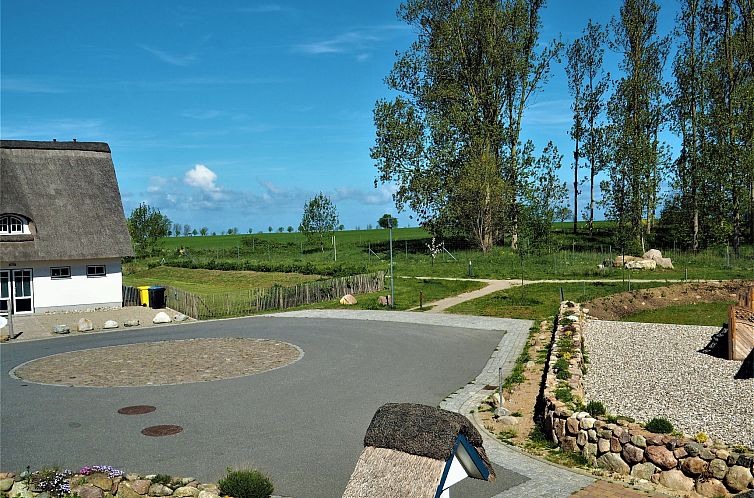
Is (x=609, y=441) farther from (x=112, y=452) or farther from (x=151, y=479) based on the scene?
(x=112, y=452)

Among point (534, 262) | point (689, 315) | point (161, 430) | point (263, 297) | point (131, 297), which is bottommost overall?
point (161, 430)

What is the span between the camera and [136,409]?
51.0 feet

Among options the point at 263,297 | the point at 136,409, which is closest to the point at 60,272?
the point at 263,297

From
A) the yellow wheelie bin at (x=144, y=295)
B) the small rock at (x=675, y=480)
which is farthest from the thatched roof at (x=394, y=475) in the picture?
the yellow wheelie bin at (x=144, y=295)

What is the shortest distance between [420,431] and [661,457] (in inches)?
283

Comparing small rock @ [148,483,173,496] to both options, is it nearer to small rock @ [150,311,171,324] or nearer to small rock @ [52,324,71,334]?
small rock @ [52,324,71,334]

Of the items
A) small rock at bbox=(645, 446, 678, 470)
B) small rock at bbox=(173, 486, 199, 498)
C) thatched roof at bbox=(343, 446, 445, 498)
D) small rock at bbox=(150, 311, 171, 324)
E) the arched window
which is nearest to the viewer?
thatched roof at bbox=(343, 446, 445, 498)

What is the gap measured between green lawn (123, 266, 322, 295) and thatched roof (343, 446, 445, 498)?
37953 mm

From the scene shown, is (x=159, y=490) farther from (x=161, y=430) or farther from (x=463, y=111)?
(x=463, y=111)

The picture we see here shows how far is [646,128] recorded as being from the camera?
187ft

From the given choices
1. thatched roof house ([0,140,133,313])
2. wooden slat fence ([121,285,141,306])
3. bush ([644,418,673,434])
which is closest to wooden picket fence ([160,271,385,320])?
wooden slat fence ([121,285,141,306])

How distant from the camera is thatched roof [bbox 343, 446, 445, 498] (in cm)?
452

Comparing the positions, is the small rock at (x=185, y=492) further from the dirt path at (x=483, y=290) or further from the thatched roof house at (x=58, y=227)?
the thatched roof house at (x=58, y=227)

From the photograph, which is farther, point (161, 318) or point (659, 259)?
point (659, 259)
